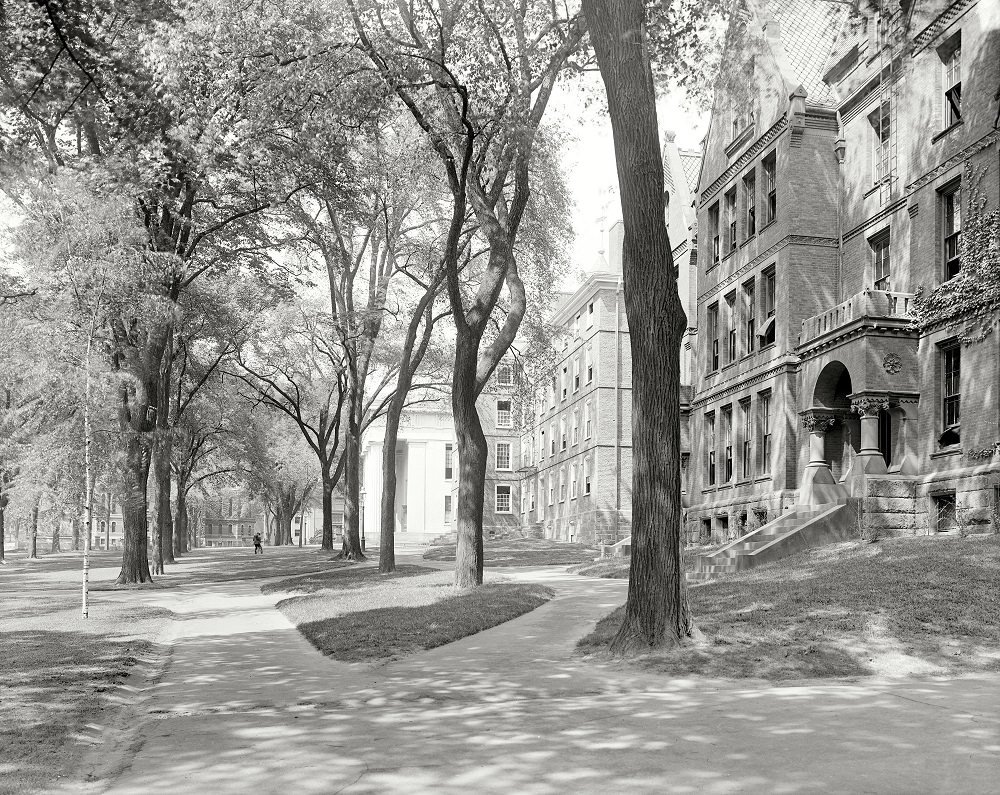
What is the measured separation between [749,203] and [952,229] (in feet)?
30.0

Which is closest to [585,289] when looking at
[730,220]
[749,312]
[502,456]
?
[730,220]

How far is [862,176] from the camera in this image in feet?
82.9

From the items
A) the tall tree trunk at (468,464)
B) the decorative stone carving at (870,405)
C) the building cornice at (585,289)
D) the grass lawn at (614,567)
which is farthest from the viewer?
the building cornice at (585,289)

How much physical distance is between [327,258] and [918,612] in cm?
2524

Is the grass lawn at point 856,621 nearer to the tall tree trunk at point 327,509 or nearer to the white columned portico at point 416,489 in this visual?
the tall tree trunk at point 327,509

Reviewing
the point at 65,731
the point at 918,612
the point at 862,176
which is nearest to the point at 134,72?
the point at 65,731

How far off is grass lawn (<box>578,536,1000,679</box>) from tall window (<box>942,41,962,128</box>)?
9.95 metres

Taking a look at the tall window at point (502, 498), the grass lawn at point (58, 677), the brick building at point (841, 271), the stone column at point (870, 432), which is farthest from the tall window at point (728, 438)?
the tall window at point (502, 498)

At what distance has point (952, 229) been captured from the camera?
2134cm

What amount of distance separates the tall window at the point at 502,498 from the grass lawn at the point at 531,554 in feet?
62.5

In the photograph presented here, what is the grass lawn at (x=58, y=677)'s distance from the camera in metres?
6.51

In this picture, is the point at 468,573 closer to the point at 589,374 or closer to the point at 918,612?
the point at 918,612

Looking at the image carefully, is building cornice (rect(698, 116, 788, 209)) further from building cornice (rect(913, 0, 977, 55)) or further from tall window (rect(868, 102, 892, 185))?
building cornice (rect(913, 0, 977, 55))

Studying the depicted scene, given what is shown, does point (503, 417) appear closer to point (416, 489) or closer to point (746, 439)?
point (416, 489)
